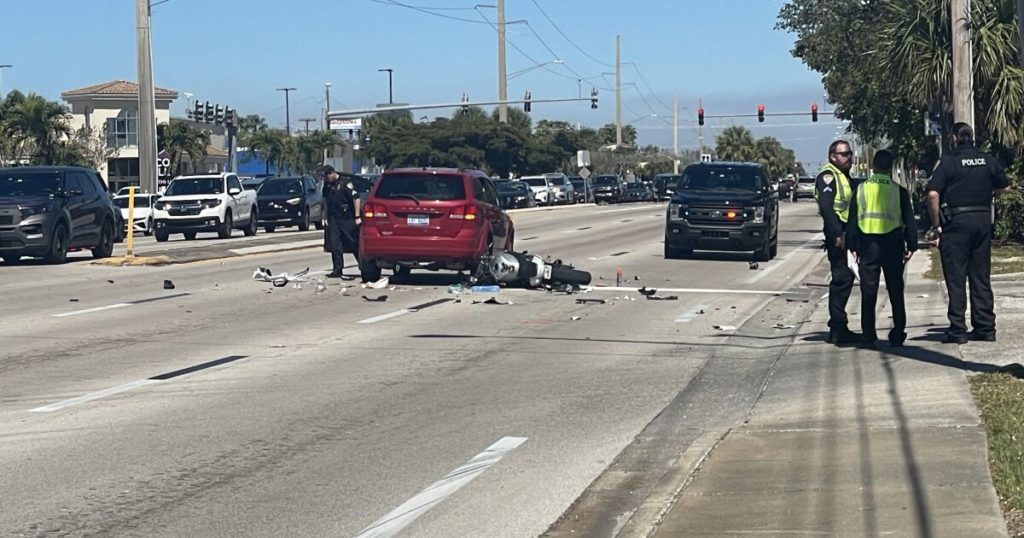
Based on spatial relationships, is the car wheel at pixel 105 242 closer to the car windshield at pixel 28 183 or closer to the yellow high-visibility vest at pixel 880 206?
the car windshield at pixel 28 183

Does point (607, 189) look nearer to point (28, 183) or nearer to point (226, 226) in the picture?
point (226, 226)

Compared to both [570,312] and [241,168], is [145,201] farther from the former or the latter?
[241,168]

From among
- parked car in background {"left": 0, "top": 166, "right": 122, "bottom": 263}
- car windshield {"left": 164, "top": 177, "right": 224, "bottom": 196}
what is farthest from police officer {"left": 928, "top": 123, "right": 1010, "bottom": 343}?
car windshield {"left": 164, "top": 177, "right": 224, "bottom": 196}

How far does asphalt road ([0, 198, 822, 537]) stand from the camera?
756 centimetres

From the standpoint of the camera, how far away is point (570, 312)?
18000 mm

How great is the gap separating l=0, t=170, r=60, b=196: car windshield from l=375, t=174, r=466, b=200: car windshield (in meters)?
8.46

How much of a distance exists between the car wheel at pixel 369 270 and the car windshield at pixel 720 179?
9097 mm

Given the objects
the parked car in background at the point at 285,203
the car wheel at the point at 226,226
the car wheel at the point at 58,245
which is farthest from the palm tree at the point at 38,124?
the car wheel at the point at 58,245

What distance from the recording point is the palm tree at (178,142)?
91.1m

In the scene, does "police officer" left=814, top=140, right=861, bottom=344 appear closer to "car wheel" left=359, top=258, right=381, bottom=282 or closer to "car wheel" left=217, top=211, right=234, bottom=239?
"car wheel" left=359, top=258, right=381, bottom=282

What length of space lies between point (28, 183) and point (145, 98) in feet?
74.5

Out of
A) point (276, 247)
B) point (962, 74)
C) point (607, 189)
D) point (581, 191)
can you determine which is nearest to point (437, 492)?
point (962, 74)

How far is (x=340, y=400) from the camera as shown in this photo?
10953 mm

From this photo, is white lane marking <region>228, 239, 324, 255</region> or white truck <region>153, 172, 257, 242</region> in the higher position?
white truck <region>153, 172, 257, 242</region>
